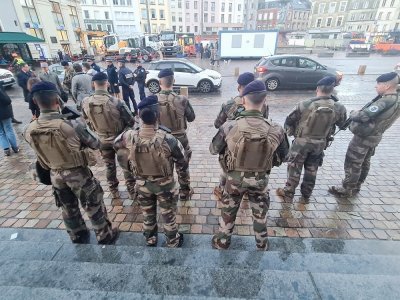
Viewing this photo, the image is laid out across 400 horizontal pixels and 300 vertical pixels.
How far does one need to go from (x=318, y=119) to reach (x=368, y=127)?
34.6 inches

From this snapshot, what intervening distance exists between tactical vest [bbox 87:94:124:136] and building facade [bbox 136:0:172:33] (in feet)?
190

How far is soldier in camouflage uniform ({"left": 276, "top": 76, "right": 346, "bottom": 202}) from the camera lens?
3.46m

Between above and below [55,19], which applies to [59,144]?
below

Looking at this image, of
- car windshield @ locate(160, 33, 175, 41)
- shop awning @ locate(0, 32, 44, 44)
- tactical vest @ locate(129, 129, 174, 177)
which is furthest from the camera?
car windshield @ locate(160, 33, 175, 41)

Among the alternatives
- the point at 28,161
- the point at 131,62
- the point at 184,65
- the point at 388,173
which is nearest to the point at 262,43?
the point at 131,62

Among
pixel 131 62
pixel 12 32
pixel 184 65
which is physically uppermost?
pixel 12 32

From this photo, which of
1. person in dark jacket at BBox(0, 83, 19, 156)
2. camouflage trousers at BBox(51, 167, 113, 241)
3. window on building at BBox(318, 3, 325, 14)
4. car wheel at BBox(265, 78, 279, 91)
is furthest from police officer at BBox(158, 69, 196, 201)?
window on building at BBox(318, 3, 325, 14)

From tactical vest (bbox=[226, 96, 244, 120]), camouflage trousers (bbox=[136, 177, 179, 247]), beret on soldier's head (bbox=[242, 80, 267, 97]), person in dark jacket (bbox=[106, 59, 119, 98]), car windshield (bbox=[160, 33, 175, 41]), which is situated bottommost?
camouflage trousers (bbox=[136, 177, 179, 247])

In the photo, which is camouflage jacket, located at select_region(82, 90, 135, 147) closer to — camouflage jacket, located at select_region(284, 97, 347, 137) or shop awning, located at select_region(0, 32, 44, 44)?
camouflage jacket, located at select_region(284, 97, 347, 137)

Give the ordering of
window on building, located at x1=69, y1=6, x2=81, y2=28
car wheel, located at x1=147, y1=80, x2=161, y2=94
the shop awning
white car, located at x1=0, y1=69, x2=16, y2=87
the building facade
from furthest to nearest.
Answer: the building facade < window on building, located at x1=69, y1=6, x2=81, y2=28 < the shop awning < white car, located at x1=0, y1=69, x2=16, y2=87 < car wheel, located at x1=147, y1=80, x2=161, y2=94

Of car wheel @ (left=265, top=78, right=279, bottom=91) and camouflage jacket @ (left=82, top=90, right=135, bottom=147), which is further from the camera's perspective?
car wheel @ (left=265, top=78, right=279, bottom=91)

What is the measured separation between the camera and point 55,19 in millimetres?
30391

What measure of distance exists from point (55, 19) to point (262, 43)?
87.9ft

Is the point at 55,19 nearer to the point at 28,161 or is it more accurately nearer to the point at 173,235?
the point at 28,161
